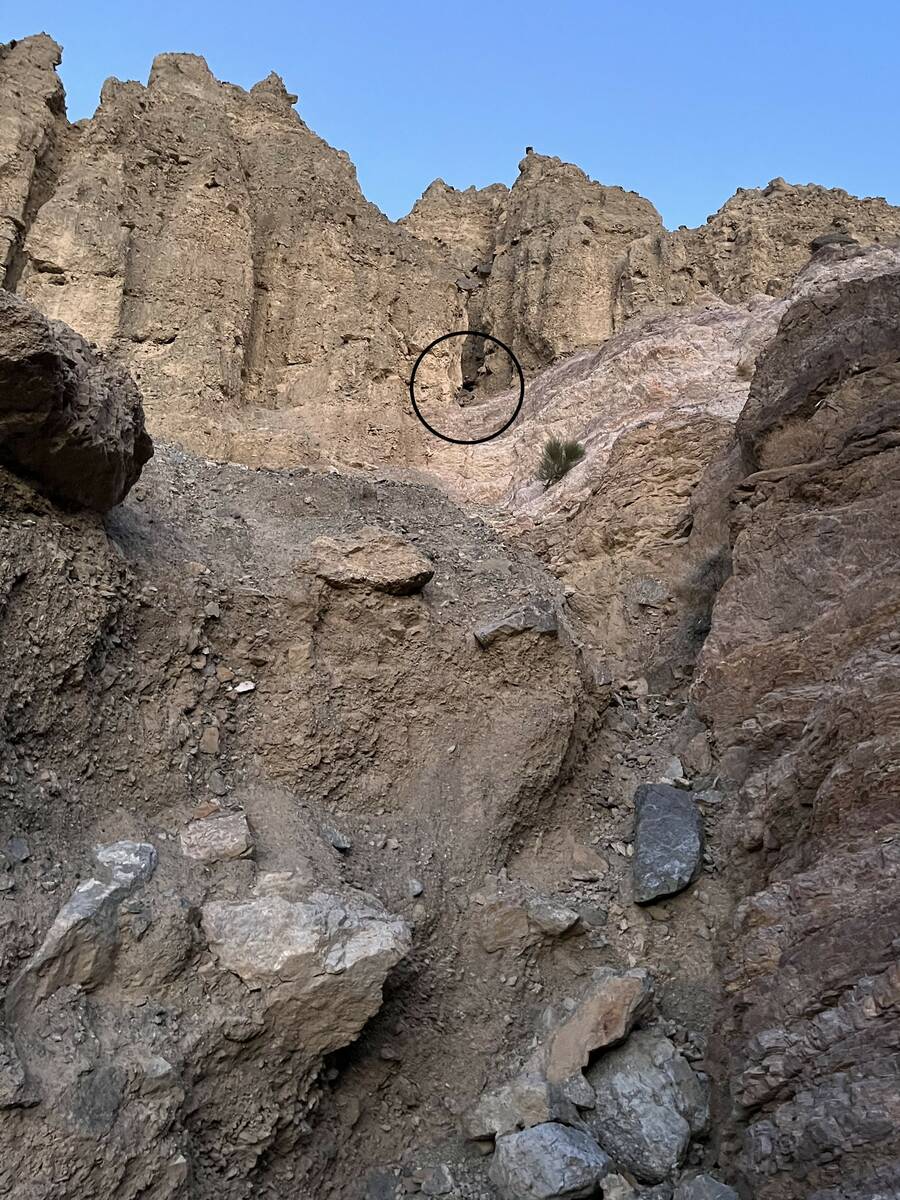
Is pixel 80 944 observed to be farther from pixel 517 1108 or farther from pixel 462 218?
pixel 462 218

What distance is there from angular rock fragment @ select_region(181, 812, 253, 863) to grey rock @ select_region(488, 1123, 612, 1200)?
2291 mm

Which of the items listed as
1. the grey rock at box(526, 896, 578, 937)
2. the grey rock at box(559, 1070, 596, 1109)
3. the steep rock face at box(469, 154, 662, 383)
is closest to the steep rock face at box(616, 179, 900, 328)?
the steep rock face at box(469, 154, 662, 383)

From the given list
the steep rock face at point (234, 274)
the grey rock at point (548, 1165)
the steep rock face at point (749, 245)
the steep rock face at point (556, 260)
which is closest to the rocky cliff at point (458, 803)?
the grey rock at point (548, 1165)

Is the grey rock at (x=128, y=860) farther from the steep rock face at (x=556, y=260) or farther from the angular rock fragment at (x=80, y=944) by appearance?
the steep rock face at (x=556, y=260)

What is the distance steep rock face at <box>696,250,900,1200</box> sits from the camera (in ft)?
11.6

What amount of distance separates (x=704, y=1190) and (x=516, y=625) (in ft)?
13.5

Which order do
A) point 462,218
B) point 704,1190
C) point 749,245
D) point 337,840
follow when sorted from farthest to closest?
point 462,218 → point 749,245 → point 337,840 → point 704,1190

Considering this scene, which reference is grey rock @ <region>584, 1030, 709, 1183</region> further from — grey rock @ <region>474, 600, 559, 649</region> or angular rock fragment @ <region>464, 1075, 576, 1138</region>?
grey rock @ <region>474, 600, 559, 649</region>

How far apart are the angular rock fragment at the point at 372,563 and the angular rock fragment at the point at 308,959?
2803 mm

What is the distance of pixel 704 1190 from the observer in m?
3.89

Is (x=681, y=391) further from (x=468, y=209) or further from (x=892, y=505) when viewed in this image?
(x=468, y=209)

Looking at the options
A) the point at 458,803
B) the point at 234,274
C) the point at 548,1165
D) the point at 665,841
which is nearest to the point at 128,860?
the point at 458,803

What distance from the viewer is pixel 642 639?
8.51 meters

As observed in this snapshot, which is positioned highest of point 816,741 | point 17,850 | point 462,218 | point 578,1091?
point 462,218
